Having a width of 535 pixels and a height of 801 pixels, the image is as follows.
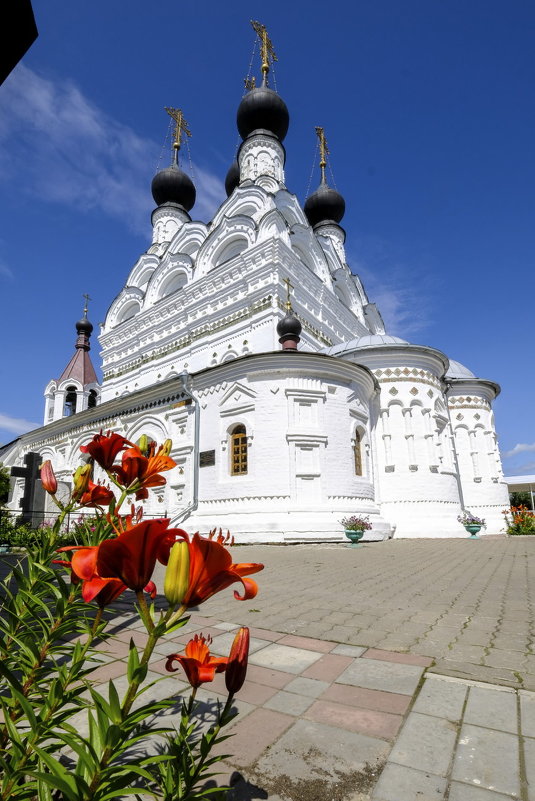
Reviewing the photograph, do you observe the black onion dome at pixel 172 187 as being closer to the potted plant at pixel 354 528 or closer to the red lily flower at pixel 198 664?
the potted plant at pixel 354 528

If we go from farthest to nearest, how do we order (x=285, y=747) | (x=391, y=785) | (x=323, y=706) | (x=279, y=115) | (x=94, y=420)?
(x=279, y=115)
(x=94, y=420)
(x=323, y=706)
(x=285, y=747)
(x=391, y=785)

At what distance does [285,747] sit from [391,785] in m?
0.49

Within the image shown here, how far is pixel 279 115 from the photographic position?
25.7 meters

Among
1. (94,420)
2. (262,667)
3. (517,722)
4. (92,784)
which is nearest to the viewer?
(92,784)

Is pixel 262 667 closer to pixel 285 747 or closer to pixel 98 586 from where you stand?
pixel 285 747

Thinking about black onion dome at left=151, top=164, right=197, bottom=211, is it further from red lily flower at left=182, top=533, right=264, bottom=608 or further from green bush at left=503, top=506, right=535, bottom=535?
red lily flower at left=182, top=533, right=264, bottom=608

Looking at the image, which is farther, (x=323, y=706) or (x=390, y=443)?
(x=390, y=443)

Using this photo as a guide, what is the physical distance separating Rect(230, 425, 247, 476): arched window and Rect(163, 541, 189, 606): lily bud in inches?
527

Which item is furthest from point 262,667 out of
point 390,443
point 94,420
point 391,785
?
point 94,420

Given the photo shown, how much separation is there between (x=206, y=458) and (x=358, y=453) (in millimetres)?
5148

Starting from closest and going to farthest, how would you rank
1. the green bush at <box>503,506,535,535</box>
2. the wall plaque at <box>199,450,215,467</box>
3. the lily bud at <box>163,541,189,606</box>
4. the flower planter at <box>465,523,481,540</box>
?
the lily bud at <box>163,541,189,606</box>
the wall plaque at <box>199,450,215,467</box>
the flower planter at <box>465,523,481,540</box>
the green bush at <box>503,506,535,535</box>

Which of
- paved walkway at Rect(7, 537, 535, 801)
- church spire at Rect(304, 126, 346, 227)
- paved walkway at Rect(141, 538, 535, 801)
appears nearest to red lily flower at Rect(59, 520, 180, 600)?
paved walkway at Rect(7, 537, 535, 801)

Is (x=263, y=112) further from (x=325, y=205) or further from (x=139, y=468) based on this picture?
(x=139, y=468)

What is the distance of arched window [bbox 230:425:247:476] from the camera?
47.0 feet
